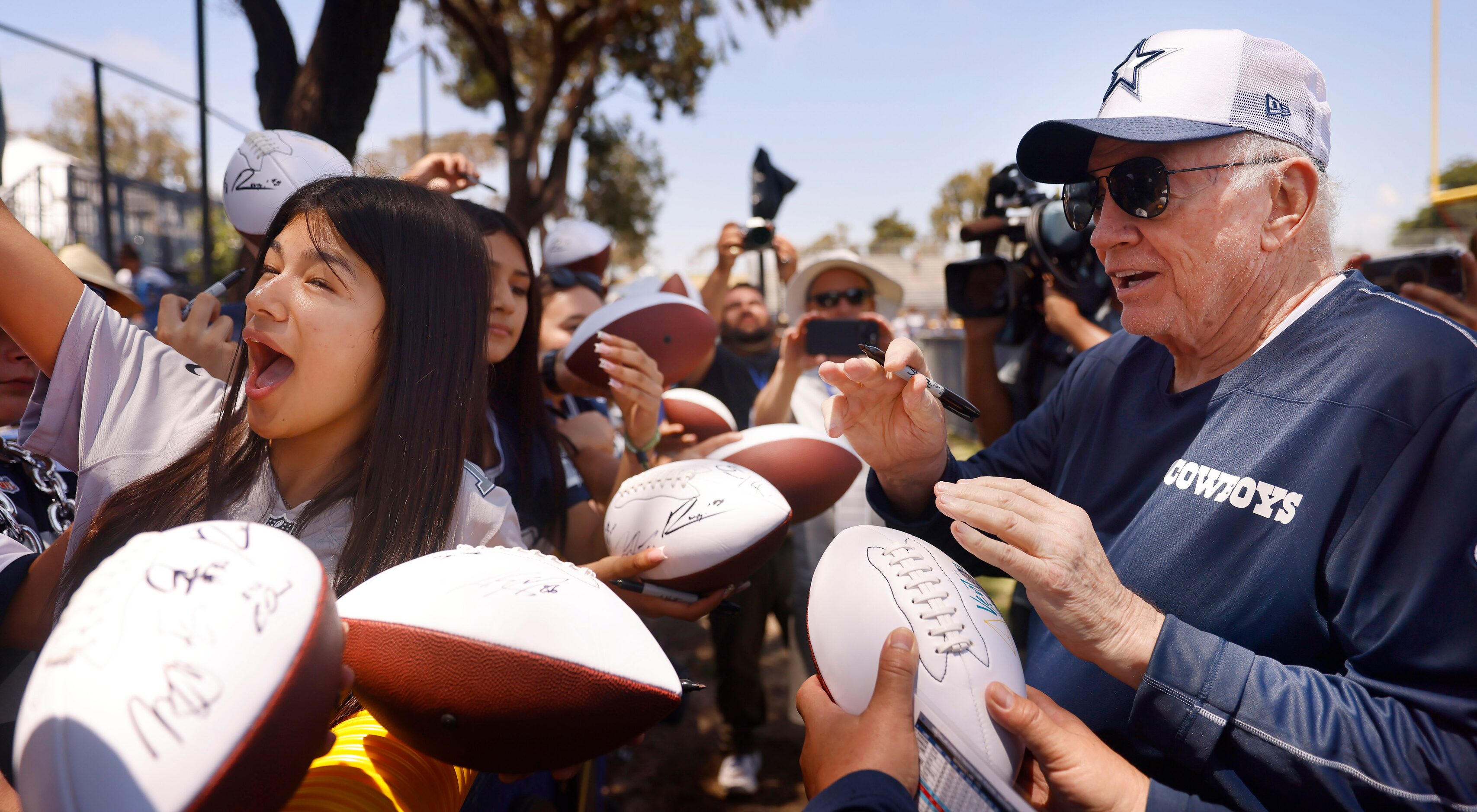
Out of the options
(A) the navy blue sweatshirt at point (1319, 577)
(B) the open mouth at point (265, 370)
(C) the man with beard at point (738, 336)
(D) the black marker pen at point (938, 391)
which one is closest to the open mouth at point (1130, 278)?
(A) the navy blue sweatshirt at point (1319, 577)

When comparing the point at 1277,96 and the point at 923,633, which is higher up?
the point at 1277,96

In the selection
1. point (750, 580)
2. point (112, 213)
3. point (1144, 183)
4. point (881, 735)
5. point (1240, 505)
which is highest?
point (112, 213)

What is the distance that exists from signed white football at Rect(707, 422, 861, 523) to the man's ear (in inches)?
57.4

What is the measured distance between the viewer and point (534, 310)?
2805 millimetres

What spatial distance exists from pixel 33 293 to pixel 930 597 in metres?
1.94

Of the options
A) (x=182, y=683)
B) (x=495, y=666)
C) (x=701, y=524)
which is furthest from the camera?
(x=701, y=524)

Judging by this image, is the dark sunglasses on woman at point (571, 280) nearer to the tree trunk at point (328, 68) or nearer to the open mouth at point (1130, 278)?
the tree trunk at point (328, 68)

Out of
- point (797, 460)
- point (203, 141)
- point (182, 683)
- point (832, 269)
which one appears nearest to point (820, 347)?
point (797, 460)

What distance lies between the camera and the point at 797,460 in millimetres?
2863

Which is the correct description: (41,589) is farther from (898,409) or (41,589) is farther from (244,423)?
(898,409)

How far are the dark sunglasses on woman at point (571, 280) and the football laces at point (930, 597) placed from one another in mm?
2636

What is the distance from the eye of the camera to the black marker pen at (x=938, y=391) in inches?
75.6

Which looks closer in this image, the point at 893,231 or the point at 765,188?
the point at 765,188

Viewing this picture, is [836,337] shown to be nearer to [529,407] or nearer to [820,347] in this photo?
[820,347]
